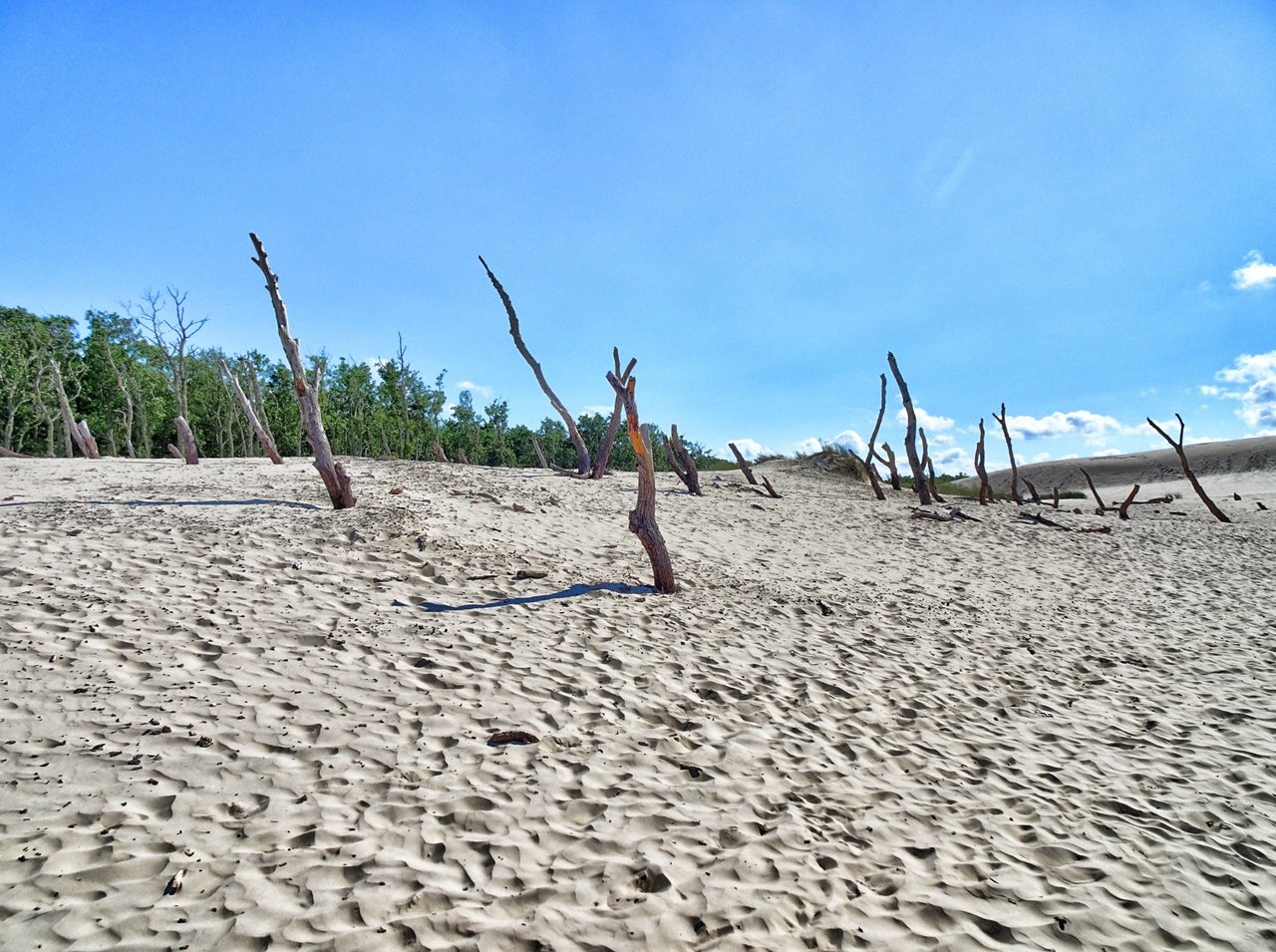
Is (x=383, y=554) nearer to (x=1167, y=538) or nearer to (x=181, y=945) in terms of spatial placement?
(x=181, y=945)

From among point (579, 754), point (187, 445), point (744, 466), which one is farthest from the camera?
point (744, 466)

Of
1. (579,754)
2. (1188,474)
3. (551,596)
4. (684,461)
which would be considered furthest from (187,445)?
(1188,474)

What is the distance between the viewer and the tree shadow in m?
6.66

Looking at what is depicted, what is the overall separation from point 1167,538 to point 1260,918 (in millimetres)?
15324

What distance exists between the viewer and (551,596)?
292 inches

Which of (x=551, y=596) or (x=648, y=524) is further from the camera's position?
(x=648, y=524)

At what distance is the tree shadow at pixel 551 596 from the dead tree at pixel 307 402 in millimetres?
4179

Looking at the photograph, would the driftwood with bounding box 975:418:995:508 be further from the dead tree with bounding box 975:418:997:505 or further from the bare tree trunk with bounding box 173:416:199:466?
the bare tree trunk with bounding box 173:416:199:466

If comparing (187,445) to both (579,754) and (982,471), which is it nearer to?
(579,754)

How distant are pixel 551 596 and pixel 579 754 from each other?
126 inches

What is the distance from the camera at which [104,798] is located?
132 inches

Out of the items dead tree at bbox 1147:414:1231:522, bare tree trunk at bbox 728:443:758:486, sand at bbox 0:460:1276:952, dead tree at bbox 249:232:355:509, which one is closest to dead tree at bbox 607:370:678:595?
sand at bbox 0:460:1276:952

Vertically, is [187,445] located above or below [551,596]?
above

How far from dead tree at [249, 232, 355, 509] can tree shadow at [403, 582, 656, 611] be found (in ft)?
13.7
